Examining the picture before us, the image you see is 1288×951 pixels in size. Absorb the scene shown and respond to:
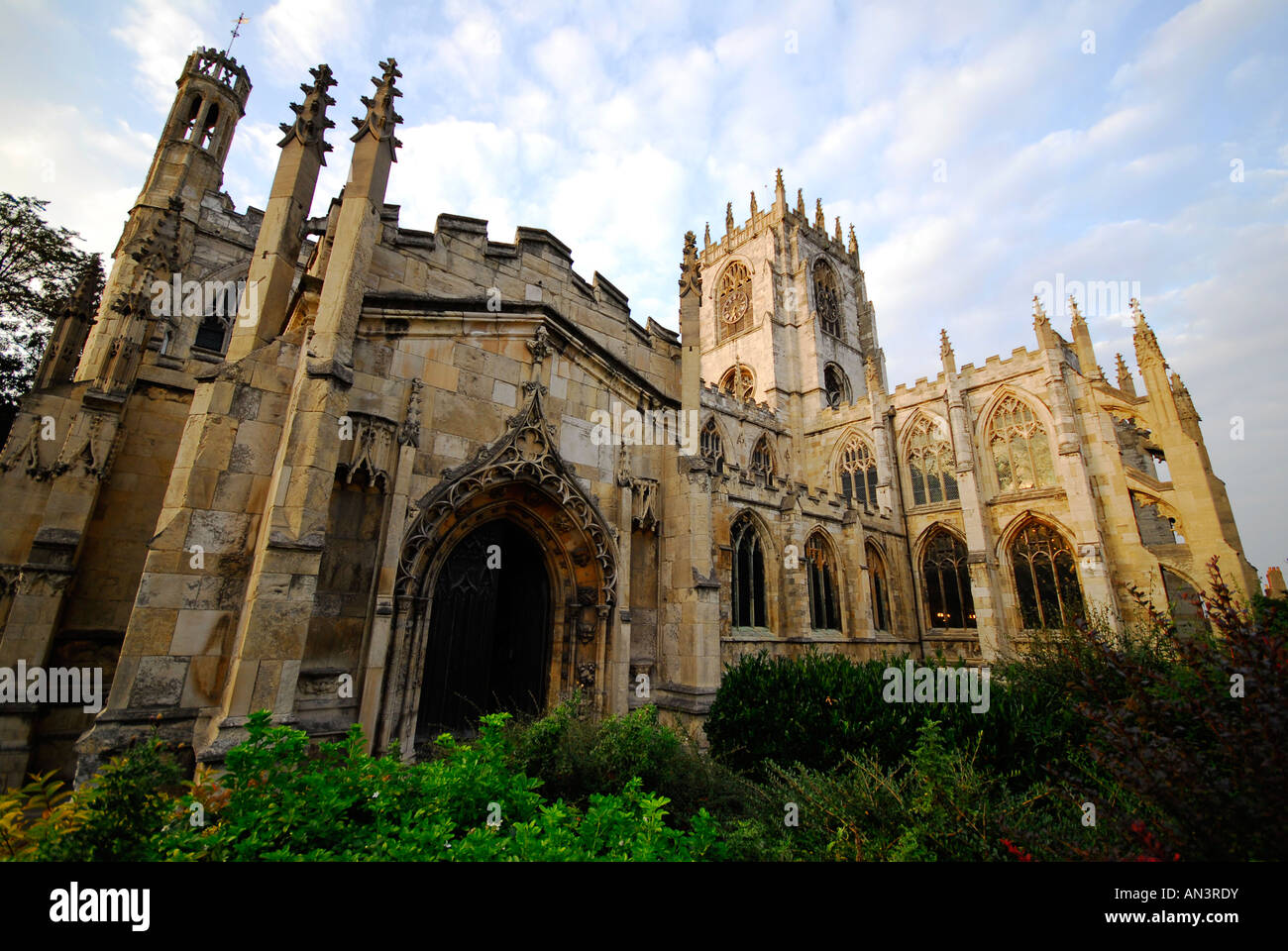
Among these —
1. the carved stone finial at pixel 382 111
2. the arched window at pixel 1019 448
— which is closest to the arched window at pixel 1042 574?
the arched window at pixel 1019 448

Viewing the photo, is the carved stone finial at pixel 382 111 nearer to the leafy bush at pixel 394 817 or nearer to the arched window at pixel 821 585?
the leafy bush at pixel 394 817

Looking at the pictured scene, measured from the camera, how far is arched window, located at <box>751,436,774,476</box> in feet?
99.3

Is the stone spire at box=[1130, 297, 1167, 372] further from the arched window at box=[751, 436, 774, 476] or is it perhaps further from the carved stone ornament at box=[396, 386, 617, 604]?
the carved stone ornament at box=[396, 386, 617, 604]

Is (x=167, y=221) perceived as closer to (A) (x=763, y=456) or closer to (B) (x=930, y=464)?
(A) (x=763, y=456)

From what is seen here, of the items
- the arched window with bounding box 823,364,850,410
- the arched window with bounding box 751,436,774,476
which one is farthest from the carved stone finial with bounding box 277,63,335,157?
the arched window with bounding box 823,364,850,410

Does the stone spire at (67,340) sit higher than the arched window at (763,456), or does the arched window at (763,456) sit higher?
the arched window at (763,456)

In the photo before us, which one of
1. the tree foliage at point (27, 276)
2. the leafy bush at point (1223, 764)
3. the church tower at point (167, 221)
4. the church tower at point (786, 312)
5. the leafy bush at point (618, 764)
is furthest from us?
the church tower at point (786, 312)

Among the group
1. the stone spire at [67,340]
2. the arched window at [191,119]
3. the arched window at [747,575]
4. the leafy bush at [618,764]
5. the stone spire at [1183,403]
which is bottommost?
the leafy bush at [618,764]

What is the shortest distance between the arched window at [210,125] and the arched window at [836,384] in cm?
3301

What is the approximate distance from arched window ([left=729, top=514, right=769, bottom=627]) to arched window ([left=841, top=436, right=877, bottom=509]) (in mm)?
10473

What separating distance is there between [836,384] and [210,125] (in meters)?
34.5

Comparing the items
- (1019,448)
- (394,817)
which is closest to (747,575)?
(1019,448)

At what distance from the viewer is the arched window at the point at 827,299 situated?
37.9 m

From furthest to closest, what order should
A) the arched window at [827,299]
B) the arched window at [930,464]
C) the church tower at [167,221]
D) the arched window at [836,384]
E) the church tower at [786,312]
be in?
the arched window at [827,299]
the arched window at [836,384]
the church tower at [786,312]
the arched window at [930,464]
the church tower at [167,221]
